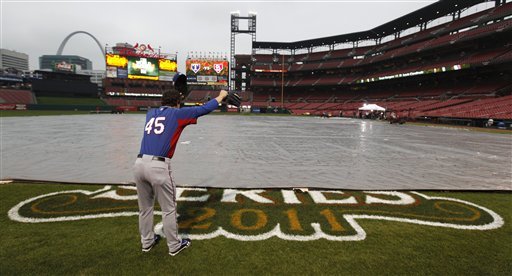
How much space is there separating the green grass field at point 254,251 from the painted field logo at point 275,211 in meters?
0.05

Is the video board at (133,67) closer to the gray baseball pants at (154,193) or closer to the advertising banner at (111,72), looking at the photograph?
the advertising banner at (111,72)

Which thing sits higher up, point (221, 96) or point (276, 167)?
point (221, 96)

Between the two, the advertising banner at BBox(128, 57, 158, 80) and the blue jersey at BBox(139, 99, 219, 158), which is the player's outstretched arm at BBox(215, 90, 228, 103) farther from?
the advertising banner at BBox(128, 57, 158, 80)

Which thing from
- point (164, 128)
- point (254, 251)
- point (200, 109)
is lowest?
point (254, 251)

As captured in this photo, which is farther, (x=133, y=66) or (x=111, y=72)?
(x=133, y=66)

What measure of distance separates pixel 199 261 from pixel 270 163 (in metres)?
5.03

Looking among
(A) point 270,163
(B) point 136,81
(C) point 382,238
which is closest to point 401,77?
(A) point 270,163

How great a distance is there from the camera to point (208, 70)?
7900cm

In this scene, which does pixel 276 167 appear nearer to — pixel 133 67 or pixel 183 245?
pixel 183 245

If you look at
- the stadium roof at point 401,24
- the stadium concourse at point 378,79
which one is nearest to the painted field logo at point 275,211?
the stadium concourse at point 378,79

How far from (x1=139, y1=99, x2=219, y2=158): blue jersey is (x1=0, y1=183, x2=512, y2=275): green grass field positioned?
117cm

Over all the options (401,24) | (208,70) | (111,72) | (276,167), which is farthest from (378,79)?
(111,72)

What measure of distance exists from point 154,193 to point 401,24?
221 feet

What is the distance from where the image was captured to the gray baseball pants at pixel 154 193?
9.36ft
